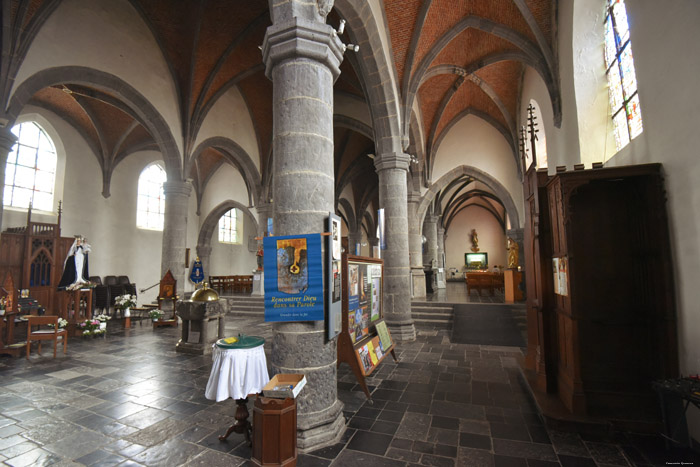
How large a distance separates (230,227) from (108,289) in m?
9.05

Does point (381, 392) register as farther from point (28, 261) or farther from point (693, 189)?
point (28, 261)

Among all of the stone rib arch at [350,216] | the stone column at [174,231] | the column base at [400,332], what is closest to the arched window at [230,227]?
the stone rib arch at [350,216]

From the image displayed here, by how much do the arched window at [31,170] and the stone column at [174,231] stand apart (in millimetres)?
4282

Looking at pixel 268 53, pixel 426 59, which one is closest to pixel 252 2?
pixel 426 59

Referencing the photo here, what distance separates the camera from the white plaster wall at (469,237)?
2678 centimetres

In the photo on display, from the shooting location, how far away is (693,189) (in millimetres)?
2990

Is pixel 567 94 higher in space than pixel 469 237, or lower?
higher

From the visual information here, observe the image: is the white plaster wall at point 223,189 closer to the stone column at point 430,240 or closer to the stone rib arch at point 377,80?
the stone column at point 430,240

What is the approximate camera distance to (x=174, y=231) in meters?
9.91

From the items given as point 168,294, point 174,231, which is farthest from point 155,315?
point 174,231

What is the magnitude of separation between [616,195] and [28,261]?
1178 centimetres

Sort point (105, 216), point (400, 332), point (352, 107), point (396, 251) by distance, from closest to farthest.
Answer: point (400, 332) < point (396, 251) < point (352, 107) < point (105, 216)

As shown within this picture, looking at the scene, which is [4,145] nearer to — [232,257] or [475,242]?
[232,257]

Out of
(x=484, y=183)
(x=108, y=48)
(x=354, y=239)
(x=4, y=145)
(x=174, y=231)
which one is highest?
(x=108, y=48)
